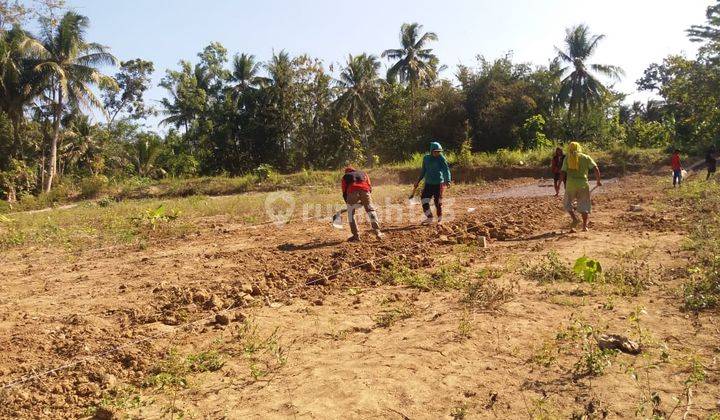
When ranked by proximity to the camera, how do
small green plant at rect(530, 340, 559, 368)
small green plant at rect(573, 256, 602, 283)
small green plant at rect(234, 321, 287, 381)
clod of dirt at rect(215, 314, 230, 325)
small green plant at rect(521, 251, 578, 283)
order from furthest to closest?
small green plant at rect(521, 251, 578, 283)
small green plant at rect(573, 256, 602, 283)
clod of dirt at rect(215, 314, 230, 325)
small green plant at rect(234, 321, 287, 381)
small green plant at rect(530, 340, 559, 368)

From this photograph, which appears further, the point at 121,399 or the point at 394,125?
the point at 394,125

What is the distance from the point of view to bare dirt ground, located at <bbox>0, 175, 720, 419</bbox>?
10.9ft

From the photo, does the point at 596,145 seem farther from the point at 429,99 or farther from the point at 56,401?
the point at 56,401

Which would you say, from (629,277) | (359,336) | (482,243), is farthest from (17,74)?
(629,277)

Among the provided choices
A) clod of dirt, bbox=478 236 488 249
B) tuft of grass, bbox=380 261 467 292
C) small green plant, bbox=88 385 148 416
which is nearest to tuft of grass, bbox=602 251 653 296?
tuft of grass, bbox=380 261 467 292

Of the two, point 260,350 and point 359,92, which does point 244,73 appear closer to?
point 359,92

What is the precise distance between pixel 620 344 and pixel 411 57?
34.4 m

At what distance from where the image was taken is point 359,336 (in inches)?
175

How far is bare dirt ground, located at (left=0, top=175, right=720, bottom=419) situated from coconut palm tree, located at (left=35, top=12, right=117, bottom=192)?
20605 mm

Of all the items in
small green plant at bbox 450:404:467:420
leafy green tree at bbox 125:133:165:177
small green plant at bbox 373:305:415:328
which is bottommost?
small green plant at bbox 450:404:467:420

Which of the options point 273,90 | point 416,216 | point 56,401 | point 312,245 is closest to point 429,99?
point 273,90

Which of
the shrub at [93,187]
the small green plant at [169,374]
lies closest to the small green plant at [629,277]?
the small green plant at [169,374]

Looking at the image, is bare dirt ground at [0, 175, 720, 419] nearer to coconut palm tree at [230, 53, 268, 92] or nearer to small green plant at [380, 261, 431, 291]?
small green plant at [380, 261, 431, 291]

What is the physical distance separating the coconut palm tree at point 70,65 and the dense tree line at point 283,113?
0.06 meters
